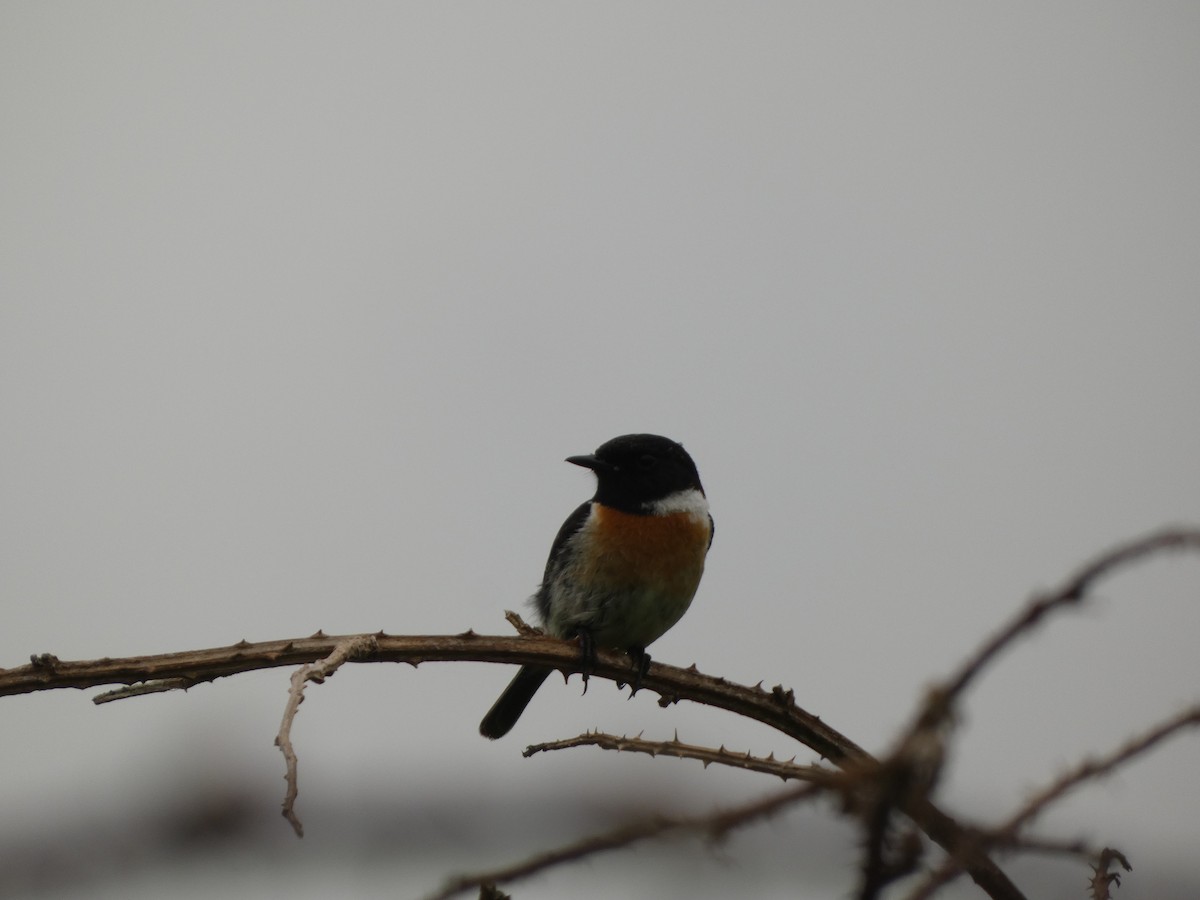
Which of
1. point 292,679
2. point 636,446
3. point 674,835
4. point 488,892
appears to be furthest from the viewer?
point 636,446

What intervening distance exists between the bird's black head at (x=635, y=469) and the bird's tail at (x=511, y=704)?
104 centimetres

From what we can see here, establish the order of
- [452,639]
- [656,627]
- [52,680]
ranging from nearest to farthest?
[52,680]
[452,639]
[656,627]

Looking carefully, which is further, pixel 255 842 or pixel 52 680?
pixel 52 680

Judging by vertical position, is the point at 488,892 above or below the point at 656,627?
below

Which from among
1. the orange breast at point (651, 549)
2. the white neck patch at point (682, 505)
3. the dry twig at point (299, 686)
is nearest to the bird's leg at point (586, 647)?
the orange breast at point (651, 549)

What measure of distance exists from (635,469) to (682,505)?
0.30 meters

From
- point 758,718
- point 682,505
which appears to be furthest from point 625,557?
point 758,718

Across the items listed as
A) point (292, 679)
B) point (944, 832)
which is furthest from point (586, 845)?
point (292, 679)

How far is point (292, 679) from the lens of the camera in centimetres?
229

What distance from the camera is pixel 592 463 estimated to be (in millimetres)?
6477

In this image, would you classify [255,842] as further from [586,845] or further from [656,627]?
[656,627]

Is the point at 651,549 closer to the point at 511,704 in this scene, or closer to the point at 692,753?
the point at 511,704

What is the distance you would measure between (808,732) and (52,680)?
1.57 m

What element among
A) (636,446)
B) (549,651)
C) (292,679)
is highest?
(636,446)
